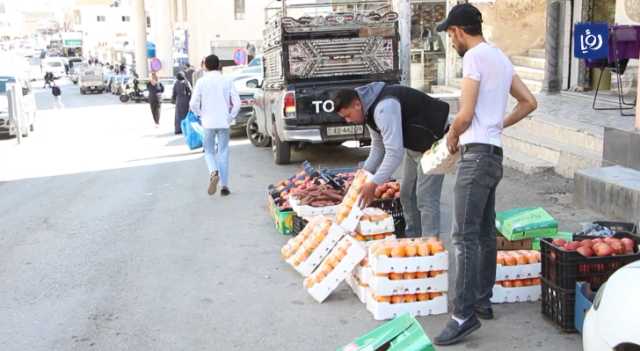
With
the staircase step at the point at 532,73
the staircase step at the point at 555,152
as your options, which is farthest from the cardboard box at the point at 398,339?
the staircase step at the point at 532,73

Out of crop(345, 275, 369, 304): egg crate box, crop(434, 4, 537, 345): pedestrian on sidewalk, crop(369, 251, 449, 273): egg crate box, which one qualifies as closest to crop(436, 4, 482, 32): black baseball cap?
crop(434, 4, 537, 345): pedestrian on sidewalk

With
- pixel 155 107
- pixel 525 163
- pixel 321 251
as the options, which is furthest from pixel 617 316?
pixel 155 107

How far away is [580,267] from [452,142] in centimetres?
118

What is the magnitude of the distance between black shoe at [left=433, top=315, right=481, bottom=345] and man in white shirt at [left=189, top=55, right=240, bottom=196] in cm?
618

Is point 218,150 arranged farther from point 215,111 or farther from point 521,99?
point 521,99

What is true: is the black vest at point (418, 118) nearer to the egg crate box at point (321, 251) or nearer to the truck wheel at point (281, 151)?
the egg crate box at point (321, 251)

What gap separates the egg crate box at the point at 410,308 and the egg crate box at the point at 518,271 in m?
0.46

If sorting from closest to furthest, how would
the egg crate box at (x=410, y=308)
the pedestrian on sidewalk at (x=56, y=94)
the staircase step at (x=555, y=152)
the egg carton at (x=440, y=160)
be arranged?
the egg carton at (x=440, y=160), the egg crate box at (x=410, y=308), the staircase step at (x=555, y=152), the pedestrian on sidewalk at (x=56, y=94)

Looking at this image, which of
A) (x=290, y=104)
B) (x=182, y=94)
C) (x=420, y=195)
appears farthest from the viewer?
(x=182, y=94)

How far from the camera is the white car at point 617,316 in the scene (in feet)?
11.6

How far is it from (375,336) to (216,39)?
5665 centimetres

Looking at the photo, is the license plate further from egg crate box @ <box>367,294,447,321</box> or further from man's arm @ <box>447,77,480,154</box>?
man's arm @ <box>447,77,480,154</box>

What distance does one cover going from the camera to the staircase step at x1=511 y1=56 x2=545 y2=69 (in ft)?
64.1

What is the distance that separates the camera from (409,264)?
5.37 m
